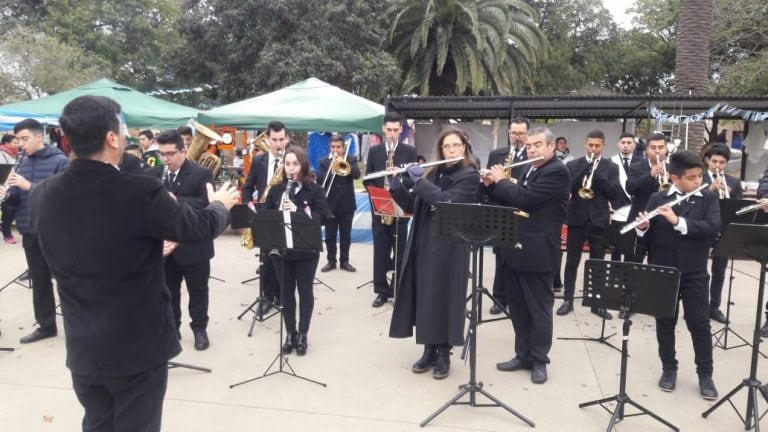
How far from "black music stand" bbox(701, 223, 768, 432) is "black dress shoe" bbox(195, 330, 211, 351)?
4284 mm

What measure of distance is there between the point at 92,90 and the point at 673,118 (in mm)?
11901

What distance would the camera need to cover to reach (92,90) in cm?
1227

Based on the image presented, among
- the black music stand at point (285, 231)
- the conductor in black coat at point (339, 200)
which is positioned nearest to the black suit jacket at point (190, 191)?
the black music stand at point (285, 231)

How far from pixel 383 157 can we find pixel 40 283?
405 cm

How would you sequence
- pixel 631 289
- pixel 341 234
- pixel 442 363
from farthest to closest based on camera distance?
1. pixel 341 234
2. pixel 442 363
3. pixel 631 289

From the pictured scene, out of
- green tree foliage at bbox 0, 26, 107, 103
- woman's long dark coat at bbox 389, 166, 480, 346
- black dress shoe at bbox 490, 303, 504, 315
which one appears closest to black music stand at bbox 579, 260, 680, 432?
woman's long dark coat at bbox 389, 166, 480, 346

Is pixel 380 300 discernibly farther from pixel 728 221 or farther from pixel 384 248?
pixel 728 221

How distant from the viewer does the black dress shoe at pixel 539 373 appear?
462 cm

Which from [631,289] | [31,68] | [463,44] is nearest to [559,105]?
[631,289]

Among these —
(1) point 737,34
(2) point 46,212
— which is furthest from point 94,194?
(1) point 737,34

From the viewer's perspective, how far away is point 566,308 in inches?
257

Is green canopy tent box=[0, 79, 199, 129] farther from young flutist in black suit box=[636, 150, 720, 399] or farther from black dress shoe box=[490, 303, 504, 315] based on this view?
young flutist in black suit box=[636, 150, 720, 399]

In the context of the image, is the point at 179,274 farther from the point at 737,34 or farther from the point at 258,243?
the point at 737,34

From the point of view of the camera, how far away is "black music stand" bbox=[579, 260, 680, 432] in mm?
3582
